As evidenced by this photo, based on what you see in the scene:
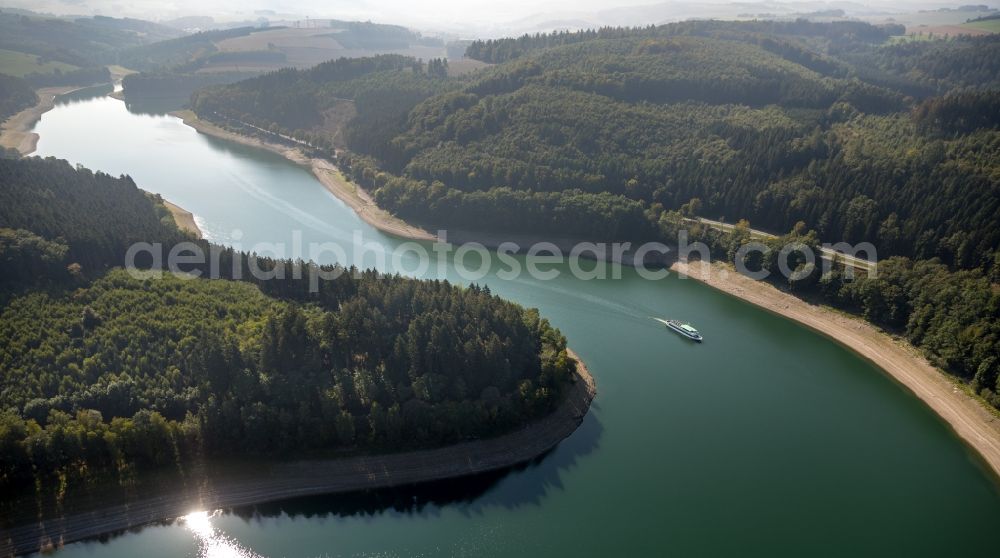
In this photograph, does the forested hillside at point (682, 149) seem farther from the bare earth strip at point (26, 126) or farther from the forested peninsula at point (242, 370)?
the bare earth strip at point (26, 126)

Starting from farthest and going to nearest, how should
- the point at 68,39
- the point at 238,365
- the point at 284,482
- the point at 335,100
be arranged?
the point at 68,39 → the point at 335,100 → the point at 238,365 → the point at 284,482

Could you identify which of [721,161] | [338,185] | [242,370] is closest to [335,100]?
[338,185]

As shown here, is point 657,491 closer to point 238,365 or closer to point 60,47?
point 238,365

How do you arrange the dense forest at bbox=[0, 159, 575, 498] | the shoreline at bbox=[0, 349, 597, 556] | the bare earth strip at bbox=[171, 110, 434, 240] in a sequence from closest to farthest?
1. the shoreline at bbox=[0, 349, 597, 556]
2. the dense forest at bbox=[0, 159, 575, 498]
3. the bare earth strip at bbox=[171, 110, 434, 240]

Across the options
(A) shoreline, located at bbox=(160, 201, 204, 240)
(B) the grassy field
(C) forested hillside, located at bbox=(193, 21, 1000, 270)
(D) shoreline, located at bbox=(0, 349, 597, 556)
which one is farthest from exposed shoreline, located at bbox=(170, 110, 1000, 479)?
(B) the grassy field

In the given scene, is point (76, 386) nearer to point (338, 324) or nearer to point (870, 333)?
point (338, 324)

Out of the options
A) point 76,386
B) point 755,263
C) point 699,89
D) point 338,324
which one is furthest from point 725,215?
point 76,386

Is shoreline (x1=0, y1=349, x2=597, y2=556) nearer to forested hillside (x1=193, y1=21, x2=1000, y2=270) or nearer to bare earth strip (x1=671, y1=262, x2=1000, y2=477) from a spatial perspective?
Answer: bare earth strip (x1=671, y1=262, x2=1000, y2=477)
